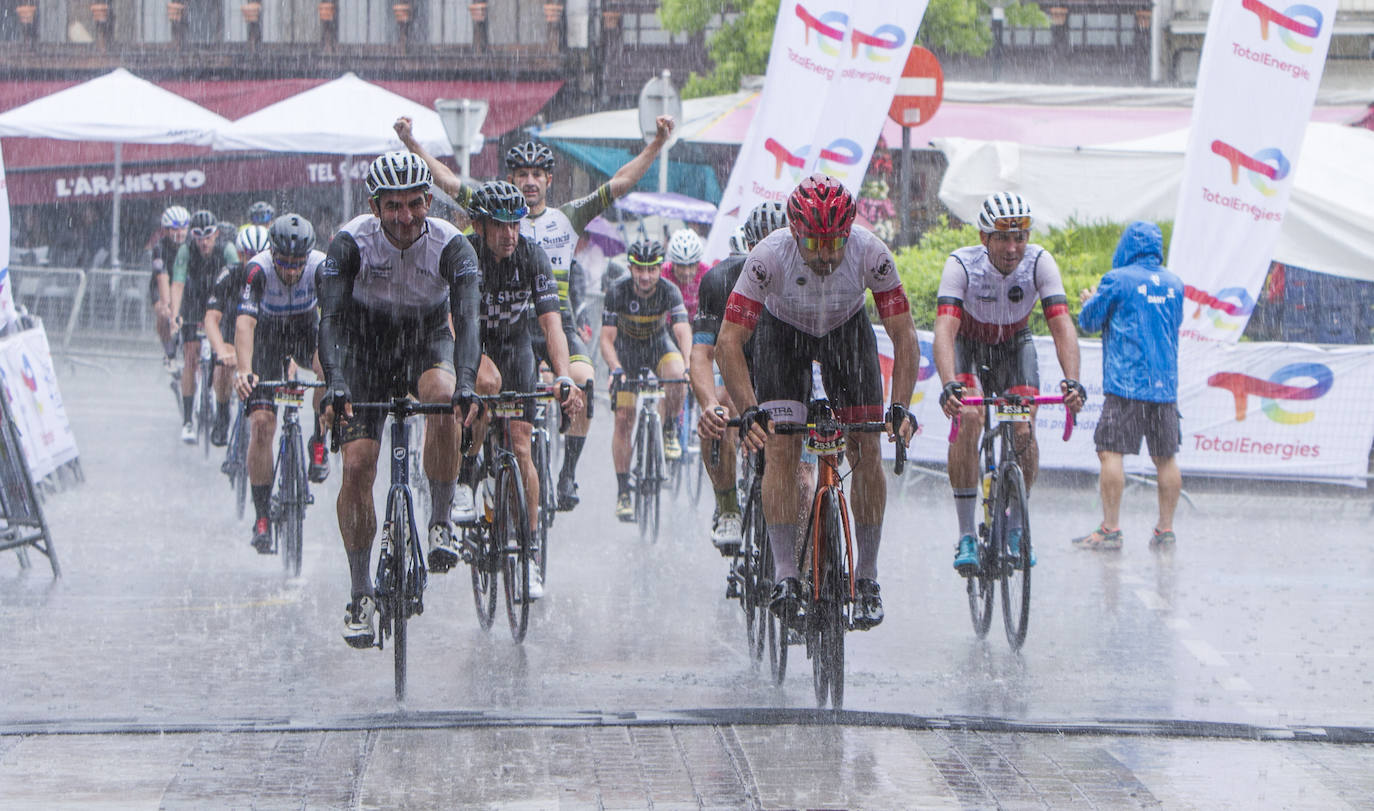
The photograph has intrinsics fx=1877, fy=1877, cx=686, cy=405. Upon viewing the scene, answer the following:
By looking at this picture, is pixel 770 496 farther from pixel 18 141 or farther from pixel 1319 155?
pixel 18 141

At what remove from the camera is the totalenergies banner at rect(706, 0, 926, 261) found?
1375 cm

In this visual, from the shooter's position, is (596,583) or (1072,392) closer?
(1072,392)

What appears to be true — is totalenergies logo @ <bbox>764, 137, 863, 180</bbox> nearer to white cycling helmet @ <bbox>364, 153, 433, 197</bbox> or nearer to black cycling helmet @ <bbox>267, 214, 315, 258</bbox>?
black cycling helmet @ <bbox>267, 214, 315, 258</bbox>

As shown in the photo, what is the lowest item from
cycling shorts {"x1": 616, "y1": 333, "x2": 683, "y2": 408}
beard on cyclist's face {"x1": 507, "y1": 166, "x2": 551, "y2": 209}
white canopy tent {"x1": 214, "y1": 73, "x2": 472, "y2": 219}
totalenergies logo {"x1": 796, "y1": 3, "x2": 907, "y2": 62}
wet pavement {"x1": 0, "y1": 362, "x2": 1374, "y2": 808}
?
wet pavement {"x1": 0, "y1": 362, "x2": 1374, "y2": 808}

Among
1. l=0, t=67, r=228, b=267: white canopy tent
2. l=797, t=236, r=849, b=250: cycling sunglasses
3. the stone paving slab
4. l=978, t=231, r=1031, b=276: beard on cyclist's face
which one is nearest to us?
the stone paving slab

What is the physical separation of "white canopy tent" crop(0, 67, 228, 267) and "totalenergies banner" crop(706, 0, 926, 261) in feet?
40.3

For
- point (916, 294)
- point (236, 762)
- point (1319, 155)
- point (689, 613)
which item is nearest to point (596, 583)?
point (689, 613)

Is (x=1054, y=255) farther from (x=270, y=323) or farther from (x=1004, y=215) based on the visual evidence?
(x=1004, y=215)

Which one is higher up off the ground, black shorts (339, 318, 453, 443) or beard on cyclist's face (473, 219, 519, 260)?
beard on cyclist's face (473, 219, 519, 260)

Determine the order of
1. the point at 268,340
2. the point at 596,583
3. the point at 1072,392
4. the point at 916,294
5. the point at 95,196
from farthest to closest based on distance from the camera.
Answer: the point at 95,196
the point at 916,294
the point at 268,340
the point at 596,583
the point at 1072,392

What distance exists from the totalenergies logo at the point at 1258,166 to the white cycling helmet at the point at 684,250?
402 centimetres

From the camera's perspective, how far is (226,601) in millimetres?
9219

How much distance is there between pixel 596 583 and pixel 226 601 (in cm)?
192

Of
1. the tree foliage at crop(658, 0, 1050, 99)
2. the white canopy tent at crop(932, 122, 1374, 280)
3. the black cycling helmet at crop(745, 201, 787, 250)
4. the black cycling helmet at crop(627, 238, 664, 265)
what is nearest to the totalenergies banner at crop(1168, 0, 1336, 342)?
the white canopy tent at crop(932, 122, 1374, 280)
